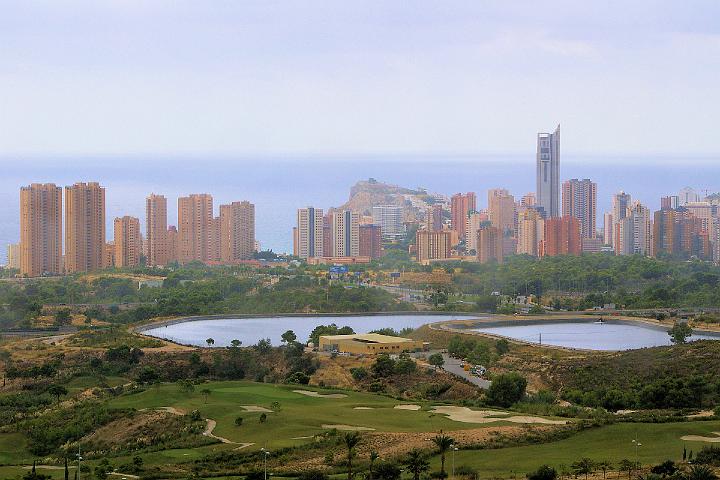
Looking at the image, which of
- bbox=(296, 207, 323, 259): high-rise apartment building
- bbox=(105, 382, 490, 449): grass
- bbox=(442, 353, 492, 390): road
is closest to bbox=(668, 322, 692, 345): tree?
bbox=(442, 353, 492, 390): road

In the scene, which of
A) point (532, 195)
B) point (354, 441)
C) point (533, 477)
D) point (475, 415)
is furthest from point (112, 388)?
point (532, 195)

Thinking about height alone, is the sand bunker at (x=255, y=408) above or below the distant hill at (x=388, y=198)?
below

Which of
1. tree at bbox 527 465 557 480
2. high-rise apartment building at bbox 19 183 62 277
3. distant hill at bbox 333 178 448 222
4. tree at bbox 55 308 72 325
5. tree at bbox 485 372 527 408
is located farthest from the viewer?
distant hill at bbox 333 178 448 222

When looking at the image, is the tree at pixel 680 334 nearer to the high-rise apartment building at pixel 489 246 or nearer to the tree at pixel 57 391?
the tree at pixel 57 391

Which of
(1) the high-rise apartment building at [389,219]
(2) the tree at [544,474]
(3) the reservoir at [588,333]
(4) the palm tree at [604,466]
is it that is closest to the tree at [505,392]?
(4) the palm tree at [604,466]

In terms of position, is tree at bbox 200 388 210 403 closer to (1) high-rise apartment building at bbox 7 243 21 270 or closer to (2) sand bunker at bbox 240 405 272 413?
(2) sand bunker at bbox 240 405 272 413

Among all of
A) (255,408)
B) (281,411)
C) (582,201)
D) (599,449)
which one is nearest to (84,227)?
(255,408)

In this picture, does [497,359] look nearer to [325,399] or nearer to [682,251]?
[325,399]
